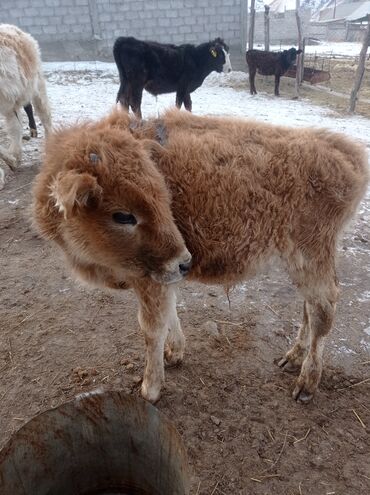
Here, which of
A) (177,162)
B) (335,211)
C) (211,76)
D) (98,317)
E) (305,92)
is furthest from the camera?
(211,76)

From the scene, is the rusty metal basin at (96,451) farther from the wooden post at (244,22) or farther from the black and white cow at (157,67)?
the wooden post at (244,22)

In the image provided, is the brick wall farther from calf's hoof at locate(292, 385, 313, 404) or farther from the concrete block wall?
the concrete block wall

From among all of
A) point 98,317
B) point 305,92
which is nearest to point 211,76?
point 305,92

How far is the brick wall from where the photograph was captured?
669 inches

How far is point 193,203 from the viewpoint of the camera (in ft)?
8.11

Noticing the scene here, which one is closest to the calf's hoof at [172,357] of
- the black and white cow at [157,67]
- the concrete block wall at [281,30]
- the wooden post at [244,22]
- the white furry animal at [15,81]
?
the white furry animal at [15,81]

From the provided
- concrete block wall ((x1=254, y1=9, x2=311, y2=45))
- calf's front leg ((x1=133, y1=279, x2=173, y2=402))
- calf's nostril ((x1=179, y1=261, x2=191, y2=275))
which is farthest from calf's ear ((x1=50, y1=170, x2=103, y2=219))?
concrete block wall ((x1=254, y1=9, x2=311, y2=45))

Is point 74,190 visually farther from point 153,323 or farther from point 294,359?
point 294,359

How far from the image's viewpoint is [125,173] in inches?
85.4

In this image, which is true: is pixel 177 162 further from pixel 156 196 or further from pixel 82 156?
pixel 82 156

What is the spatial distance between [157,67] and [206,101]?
110 inches

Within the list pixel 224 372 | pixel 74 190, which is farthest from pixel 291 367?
pixel 74 190

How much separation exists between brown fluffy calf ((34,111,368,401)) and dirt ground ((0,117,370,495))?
0.58m

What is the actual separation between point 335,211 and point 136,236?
1.33 metres
